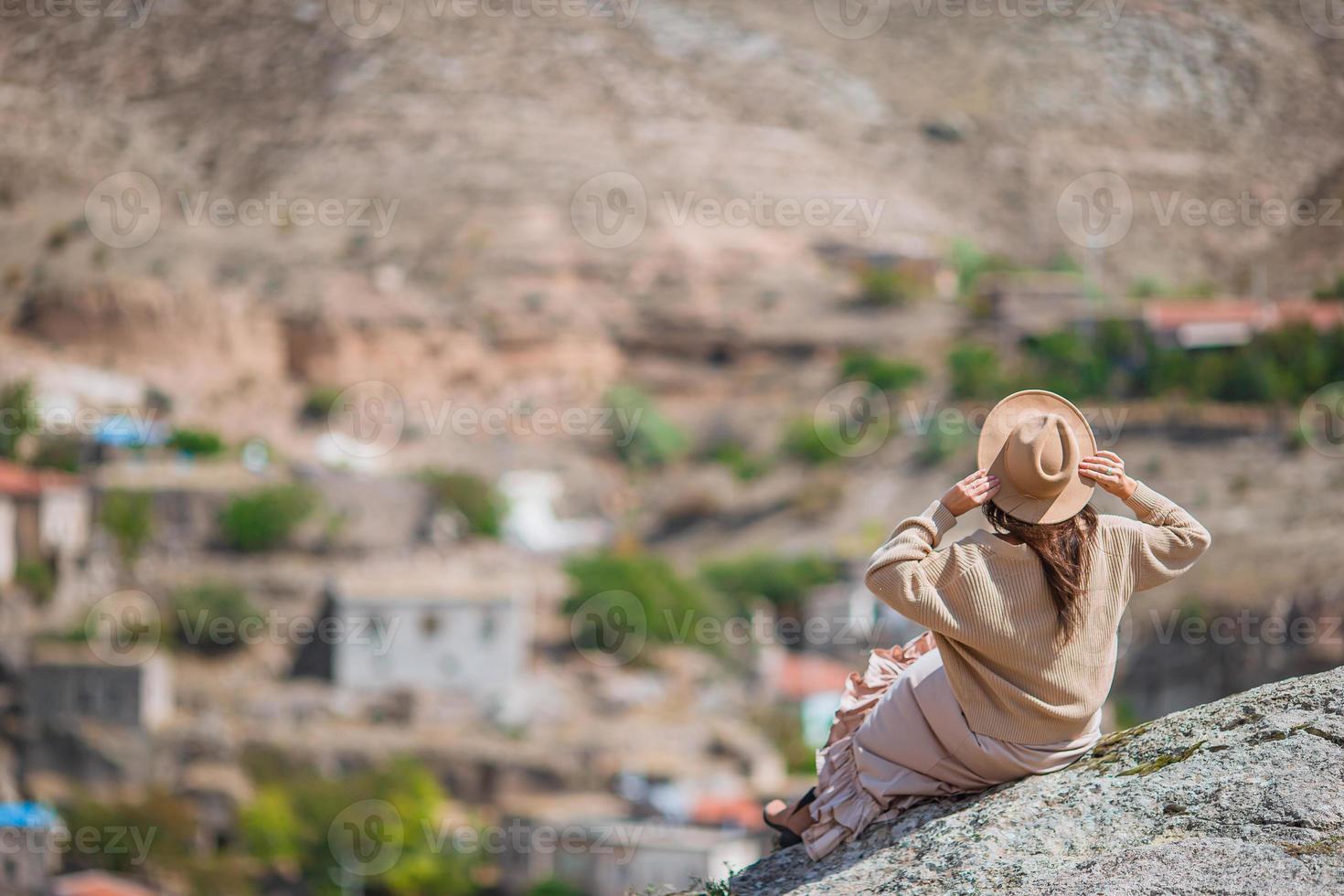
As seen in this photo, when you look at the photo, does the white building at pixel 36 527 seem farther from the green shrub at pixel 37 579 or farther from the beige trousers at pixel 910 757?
the beige trousers at pixel 910 757

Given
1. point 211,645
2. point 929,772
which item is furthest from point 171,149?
point 929,772

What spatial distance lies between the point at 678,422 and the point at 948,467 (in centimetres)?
887

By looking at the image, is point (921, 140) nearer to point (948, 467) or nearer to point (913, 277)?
point (913, 277)

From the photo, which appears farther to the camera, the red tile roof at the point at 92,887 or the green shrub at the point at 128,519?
the green shrub at the point at 128,519

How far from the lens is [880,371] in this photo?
37.3 metres

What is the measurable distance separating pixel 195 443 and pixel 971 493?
2895 centimetres

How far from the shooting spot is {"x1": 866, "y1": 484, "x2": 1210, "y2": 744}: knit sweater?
362 cm

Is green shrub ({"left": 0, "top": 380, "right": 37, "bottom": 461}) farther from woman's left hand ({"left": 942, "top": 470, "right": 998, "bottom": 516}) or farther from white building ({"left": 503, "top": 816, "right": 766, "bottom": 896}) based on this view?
woman's left hand ({"left": 942, "top": 470, "right": 998, "bottom": 516})

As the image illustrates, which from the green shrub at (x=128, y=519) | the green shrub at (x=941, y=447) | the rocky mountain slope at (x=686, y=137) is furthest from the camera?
the green shrub at (x=941, y=447)

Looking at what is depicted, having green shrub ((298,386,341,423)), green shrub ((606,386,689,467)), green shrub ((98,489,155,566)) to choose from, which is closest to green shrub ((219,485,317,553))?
green shrub ((98,489,155,566))

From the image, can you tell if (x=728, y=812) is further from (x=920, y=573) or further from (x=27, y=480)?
(x=920, y=573)

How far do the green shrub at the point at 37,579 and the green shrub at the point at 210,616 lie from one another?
1924 mm

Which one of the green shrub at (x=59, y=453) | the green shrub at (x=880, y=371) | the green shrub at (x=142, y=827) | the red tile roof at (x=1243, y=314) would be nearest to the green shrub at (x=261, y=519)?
the green shrub at (x=59, y=453)

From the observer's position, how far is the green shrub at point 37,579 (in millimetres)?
26078
